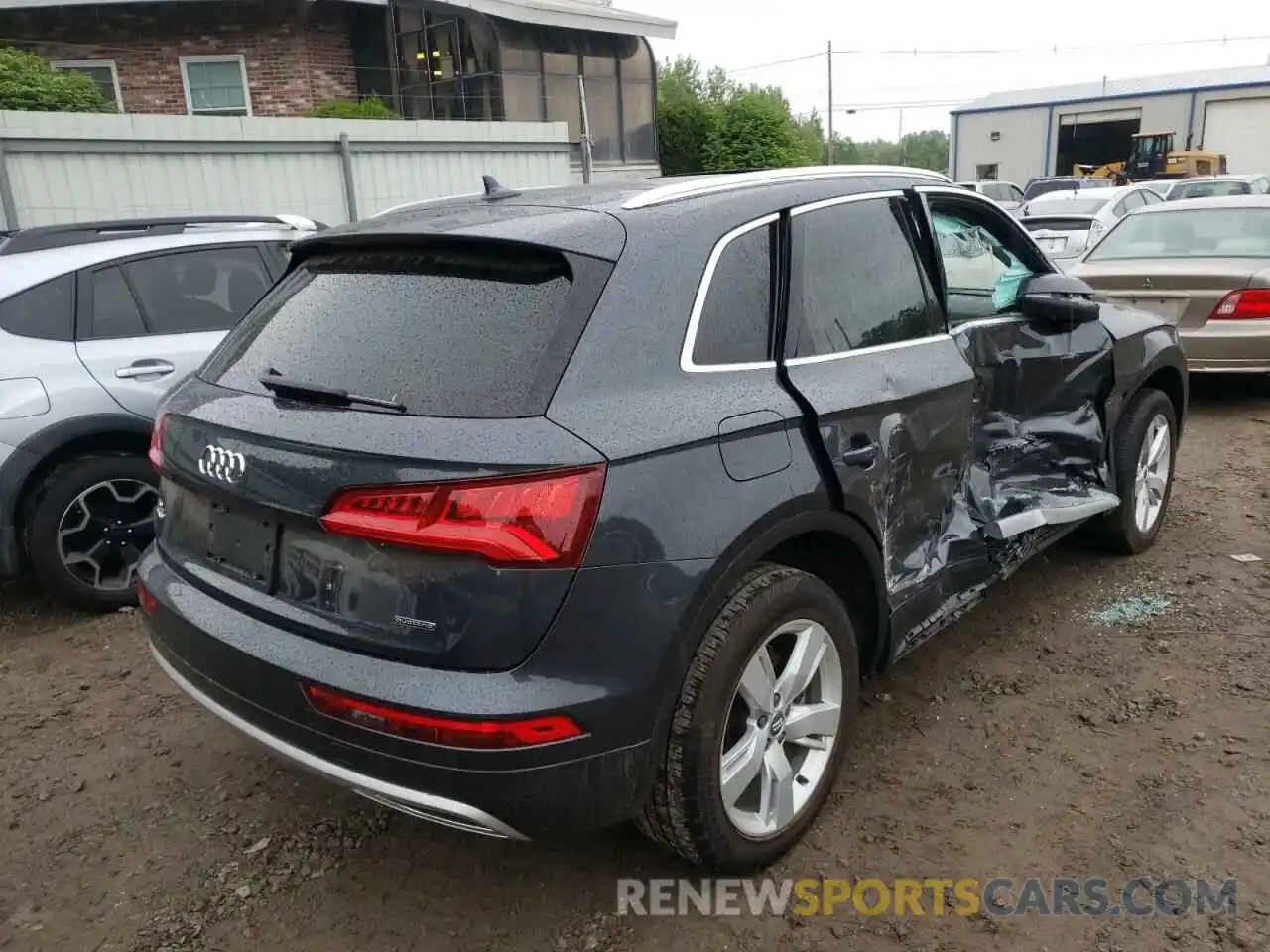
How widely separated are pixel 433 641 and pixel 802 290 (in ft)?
4.70

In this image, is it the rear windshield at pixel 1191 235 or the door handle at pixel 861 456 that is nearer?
the door handle at pixel 861 456

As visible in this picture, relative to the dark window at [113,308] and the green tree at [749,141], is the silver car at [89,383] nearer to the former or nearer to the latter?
the dark window at [113,308]

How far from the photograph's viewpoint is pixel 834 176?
3.10m

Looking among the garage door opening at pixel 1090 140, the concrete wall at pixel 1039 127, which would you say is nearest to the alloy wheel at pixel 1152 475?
the concrete wall at pixel 1039 127

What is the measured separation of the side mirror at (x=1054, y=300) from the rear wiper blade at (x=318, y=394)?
2.68 m

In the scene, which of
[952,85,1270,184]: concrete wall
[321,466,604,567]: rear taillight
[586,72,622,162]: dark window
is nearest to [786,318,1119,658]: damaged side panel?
[321,466,604,567]: rear taillight

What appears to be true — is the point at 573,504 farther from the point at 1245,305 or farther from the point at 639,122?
the point at 639,122

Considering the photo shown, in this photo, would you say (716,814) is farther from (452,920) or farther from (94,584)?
(94,584)

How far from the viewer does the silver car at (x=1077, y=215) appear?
1284cm

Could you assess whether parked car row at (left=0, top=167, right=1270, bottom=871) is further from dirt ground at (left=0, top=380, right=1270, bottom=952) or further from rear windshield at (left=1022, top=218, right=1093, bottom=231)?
rear windshield at (left=1022, top=218, right=1093, bottom=231)

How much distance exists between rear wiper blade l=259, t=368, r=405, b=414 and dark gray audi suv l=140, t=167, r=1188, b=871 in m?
0.01

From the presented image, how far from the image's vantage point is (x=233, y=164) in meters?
10.1

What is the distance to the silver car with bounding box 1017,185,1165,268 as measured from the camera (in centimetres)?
1284

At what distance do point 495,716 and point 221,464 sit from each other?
97 cm
